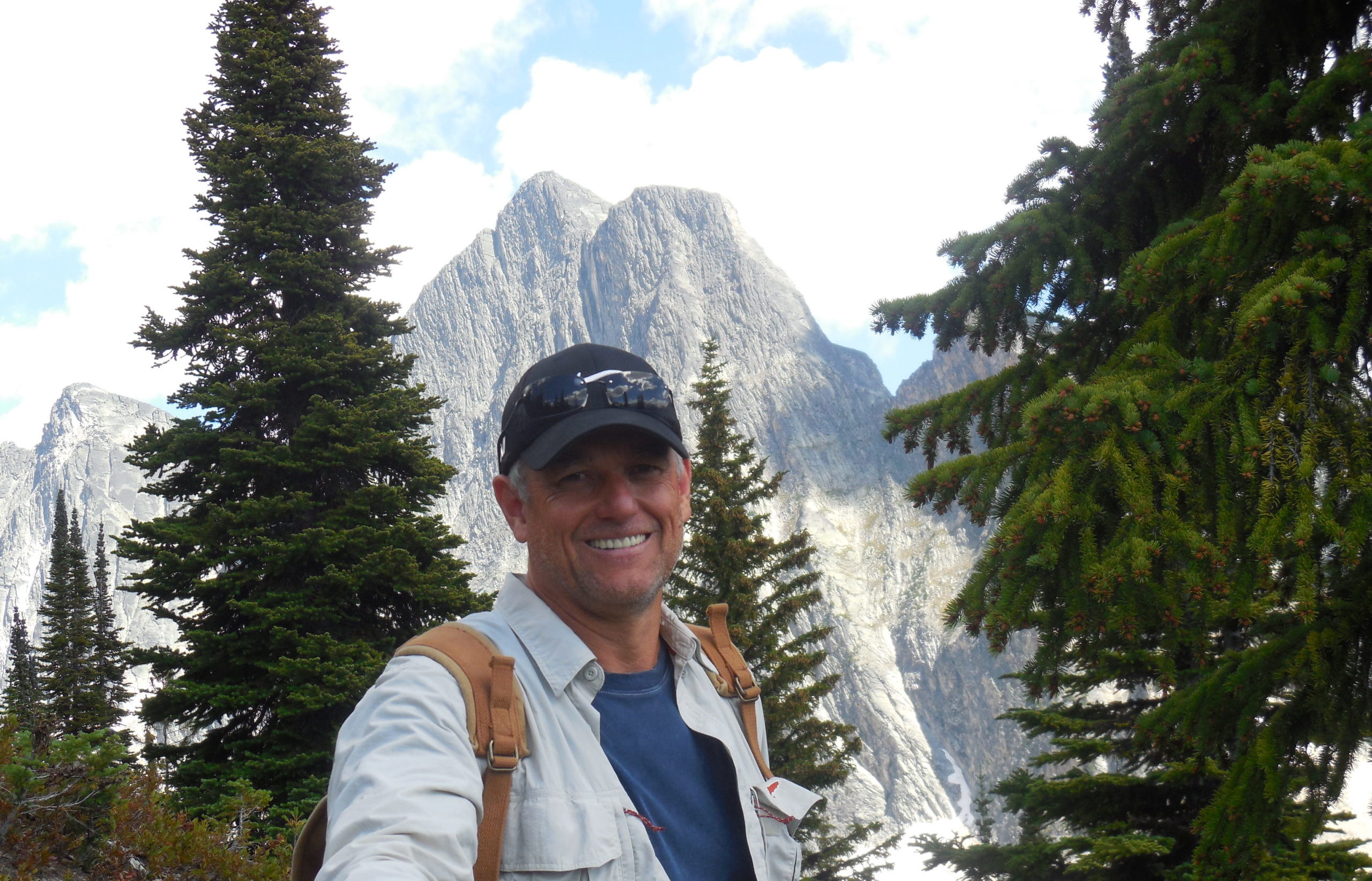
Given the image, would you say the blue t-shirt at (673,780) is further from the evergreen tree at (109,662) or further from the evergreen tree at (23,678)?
the evergreen tree at (109,662)

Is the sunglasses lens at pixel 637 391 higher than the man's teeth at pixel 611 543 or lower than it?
higher

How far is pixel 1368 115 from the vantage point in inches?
160

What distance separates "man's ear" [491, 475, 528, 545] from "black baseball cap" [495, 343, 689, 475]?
6 centimetres

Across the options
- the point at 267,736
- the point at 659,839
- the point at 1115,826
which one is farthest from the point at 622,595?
the point at 267,736

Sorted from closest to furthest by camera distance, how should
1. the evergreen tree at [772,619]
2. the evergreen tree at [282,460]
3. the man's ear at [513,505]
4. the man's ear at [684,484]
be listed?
1. the man's ear at [513,505]
2. the man's ear at [684,484]
3. the evergreen tree at [282,460]
4. the evergreen tree at [772,619]

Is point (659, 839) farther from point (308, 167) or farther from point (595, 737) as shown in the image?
point (308, 167)

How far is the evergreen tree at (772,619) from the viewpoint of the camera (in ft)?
→ 60.8

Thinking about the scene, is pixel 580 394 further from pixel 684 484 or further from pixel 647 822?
pixel 647 822

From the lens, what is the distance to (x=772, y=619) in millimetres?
19328

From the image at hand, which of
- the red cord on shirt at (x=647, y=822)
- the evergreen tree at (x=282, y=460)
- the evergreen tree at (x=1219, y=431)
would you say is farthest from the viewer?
the evergreen tree at (x=282, y=460)

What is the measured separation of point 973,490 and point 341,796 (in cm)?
409

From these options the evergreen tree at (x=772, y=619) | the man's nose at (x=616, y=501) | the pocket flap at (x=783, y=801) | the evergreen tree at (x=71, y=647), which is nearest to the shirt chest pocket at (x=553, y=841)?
the pocket flap at (x=783, y=801)

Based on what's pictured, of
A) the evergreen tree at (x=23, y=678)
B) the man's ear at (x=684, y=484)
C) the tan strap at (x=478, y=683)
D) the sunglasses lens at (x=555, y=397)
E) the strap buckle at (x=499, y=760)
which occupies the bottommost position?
the strap buckle at (x=499, y=760)

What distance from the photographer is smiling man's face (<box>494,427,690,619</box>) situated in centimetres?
235
